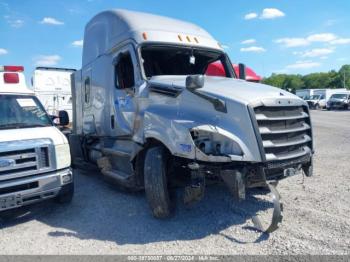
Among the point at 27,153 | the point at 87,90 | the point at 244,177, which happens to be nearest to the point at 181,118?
the point at 244,177

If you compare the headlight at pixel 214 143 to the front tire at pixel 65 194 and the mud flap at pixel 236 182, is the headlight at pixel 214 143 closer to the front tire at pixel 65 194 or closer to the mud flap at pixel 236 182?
the mud flap at pixel 236 182

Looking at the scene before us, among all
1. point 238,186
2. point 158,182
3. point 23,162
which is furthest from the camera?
point 23,162

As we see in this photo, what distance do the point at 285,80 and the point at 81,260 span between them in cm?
13735

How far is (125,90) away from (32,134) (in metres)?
1.74

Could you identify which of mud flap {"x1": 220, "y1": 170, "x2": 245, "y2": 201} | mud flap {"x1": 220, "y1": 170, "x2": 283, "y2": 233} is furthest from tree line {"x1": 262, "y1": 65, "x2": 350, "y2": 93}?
mud flap {"x1": 220, "y1": 170, "x2": 245, "y2": 201}

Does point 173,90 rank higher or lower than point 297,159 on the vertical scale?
higher

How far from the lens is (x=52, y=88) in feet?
54.9

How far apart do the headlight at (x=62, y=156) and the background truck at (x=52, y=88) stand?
11.0m

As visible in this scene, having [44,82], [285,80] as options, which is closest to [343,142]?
[44,82]

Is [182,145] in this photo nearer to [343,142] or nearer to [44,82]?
[343,142]

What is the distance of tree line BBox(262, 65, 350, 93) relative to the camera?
323 ft

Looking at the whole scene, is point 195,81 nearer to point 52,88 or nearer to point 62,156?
point 62,156

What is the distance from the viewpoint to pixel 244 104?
14.1 ft

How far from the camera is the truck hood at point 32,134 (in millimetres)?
5304
